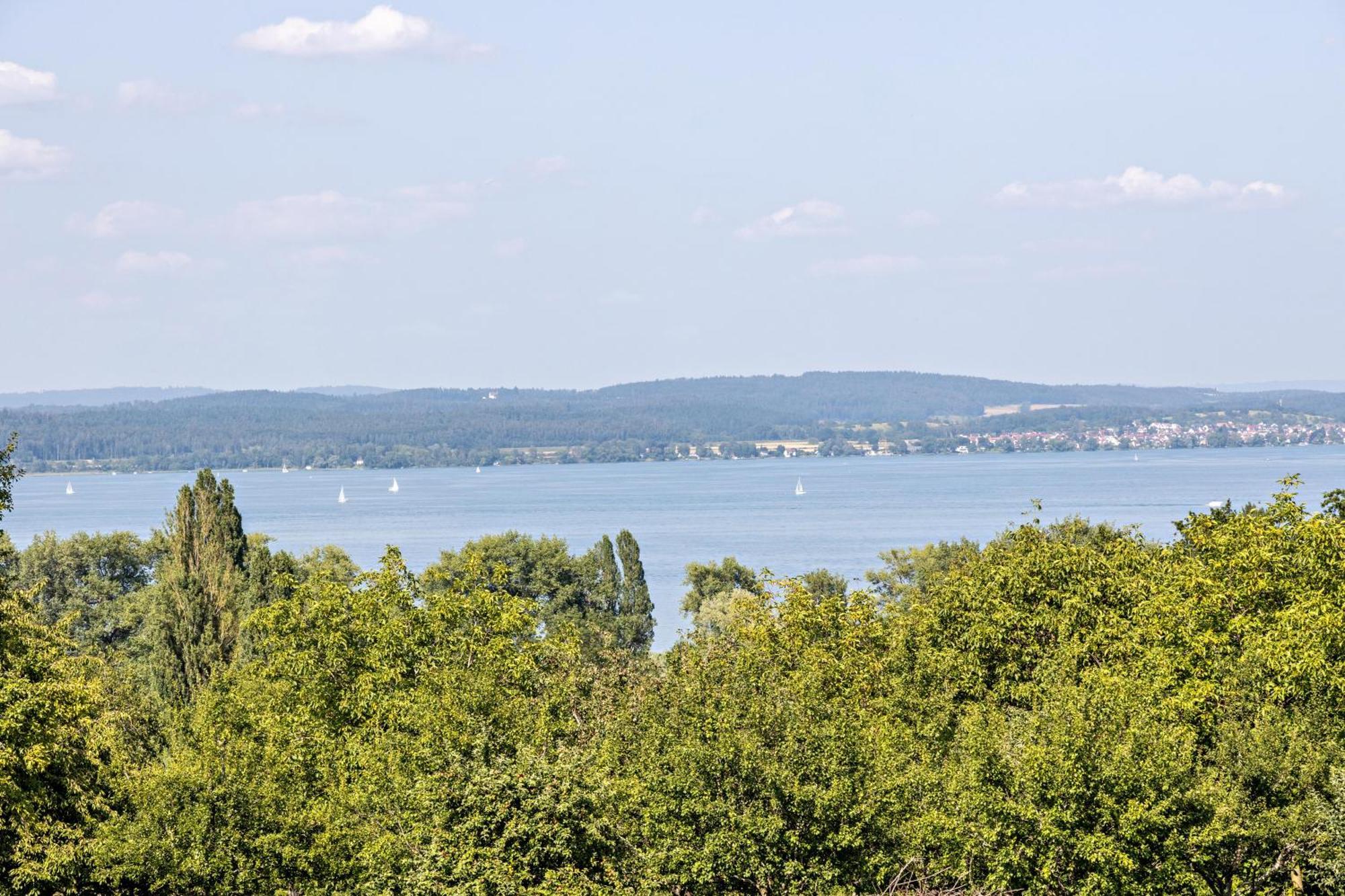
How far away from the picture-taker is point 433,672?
28984 mm

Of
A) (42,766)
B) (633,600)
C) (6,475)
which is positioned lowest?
(633,600)

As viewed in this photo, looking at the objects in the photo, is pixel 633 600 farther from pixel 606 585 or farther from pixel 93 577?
pixel 93 577

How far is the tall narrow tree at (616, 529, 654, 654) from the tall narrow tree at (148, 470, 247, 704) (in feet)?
102

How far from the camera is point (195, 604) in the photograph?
156 ft

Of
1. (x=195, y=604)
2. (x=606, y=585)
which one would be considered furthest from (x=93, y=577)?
(x=195, y=604)

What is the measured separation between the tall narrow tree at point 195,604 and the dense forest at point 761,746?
11865 millimetres

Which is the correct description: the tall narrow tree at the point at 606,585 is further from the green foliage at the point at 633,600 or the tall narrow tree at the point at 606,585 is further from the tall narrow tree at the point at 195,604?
the tall narrow tree at the point at 195,604

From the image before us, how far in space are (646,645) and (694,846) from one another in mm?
62267

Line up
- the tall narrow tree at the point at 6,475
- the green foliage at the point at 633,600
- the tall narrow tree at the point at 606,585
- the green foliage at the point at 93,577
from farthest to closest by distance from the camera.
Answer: the tall narrow tree at the point at 606,585 → the green foliage at the point at 633,600 → the green foliage at the point at 93,577 → the tall narrow tree at the point at 6,475

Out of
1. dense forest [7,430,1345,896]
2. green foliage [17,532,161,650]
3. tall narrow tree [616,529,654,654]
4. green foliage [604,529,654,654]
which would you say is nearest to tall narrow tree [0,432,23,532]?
dense forest [7,430,1345,896]

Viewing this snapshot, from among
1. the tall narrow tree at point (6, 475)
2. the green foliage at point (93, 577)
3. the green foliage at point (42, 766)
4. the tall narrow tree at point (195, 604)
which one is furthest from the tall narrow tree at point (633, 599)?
the tall narrow tree at point (6, 475)

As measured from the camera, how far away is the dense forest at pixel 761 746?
853 inches

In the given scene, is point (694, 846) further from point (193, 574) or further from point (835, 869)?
point (193, 574)

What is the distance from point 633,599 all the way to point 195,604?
127 feet
